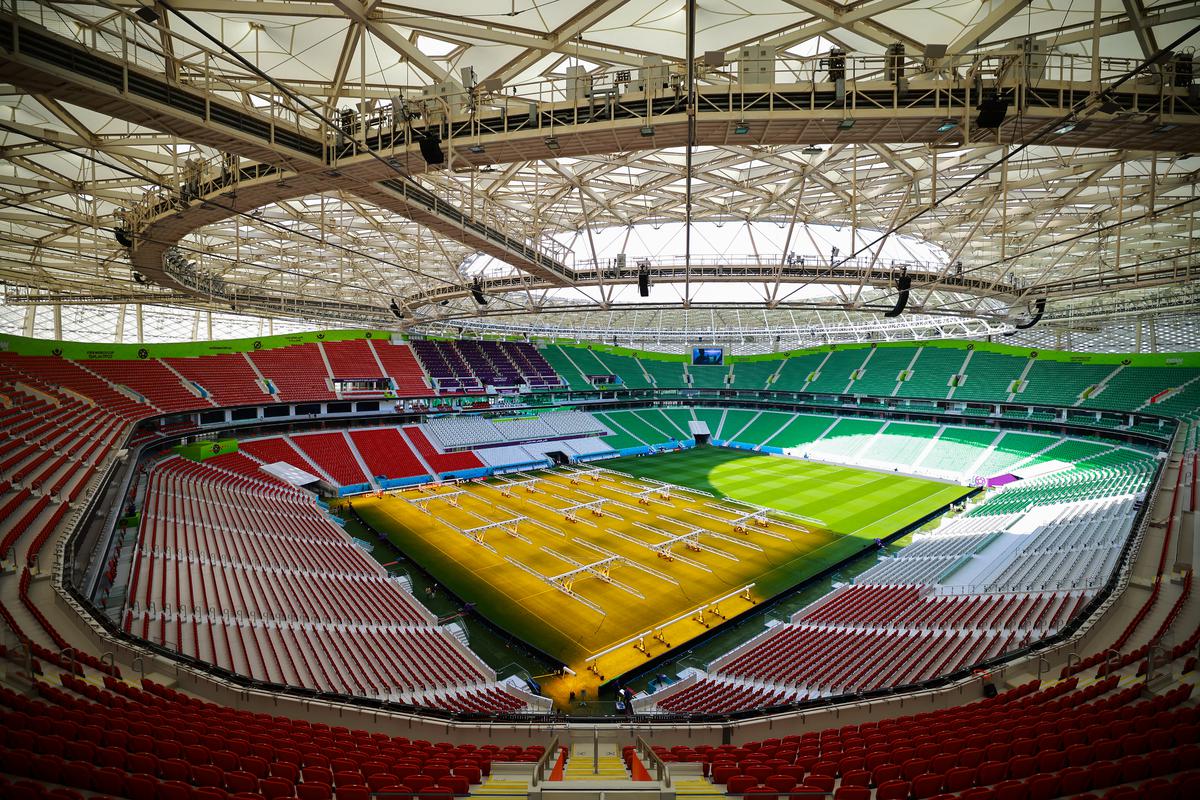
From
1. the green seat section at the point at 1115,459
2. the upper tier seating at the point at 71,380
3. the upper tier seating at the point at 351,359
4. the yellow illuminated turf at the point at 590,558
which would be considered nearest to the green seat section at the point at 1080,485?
the green seat section at the point at 1115,459

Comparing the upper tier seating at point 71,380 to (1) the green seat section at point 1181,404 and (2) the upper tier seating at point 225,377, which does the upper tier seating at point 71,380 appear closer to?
(2) the upper tier seating at point 225,377

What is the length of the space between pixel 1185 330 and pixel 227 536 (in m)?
64.3

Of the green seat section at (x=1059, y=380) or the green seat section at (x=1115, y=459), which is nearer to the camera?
the green seat section at (x=1115, y=459)

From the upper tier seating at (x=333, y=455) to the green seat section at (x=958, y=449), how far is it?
44.9 m

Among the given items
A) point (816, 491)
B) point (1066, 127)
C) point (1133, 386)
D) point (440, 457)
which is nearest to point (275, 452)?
point (440, 457)

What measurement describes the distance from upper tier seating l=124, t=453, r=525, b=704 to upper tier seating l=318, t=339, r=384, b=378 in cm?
2131

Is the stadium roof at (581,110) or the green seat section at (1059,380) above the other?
the stadium roof at (581,110)

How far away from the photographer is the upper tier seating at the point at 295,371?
131 feet

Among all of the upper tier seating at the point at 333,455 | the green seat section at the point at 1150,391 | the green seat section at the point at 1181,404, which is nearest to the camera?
the green seat section at the point at 1181,404

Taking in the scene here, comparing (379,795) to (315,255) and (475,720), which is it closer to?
(475,720)

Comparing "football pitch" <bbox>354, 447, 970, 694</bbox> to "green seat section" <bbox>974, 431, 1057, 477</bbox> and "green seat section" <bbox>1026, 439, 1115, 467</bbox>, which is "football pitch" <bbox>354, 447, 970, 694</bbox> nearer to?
"green seat section" <bbox>974, 431, 1057, 477</bbox>

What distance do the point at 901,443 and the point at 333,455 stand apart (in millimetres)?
47702

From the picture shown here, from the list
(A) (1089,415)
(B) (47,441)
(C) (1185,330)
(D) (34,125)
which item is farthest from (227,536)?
(C) (1185,330)

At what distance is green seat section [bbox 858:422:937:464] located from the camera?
44.3 metres
